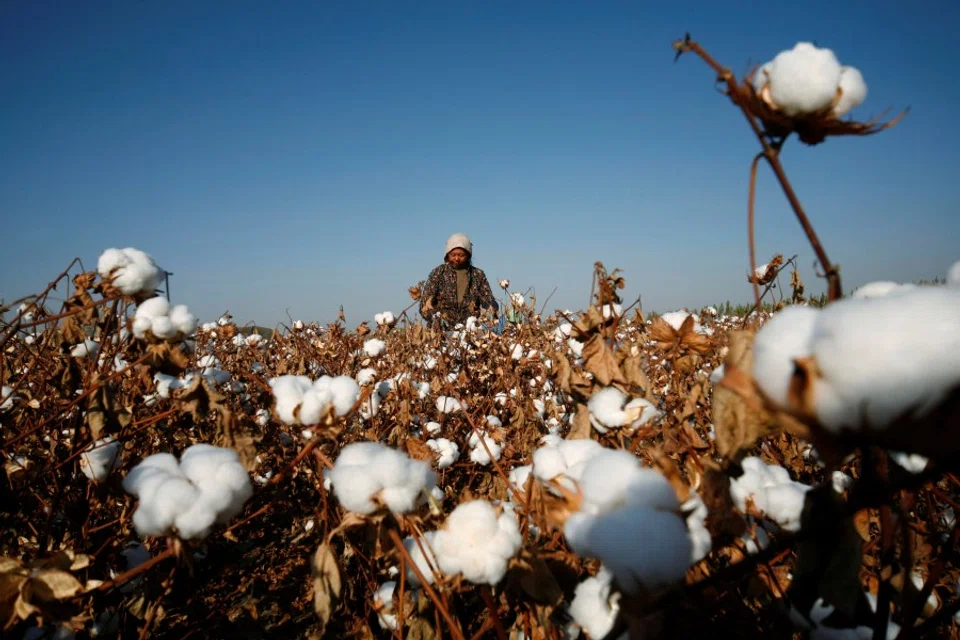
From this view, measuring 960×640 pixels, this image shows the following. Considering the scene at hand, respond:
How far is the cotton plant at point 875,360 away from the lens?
0.42 metres

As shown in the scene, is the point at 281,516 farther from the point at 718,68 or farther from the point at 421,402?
the point at 718,68

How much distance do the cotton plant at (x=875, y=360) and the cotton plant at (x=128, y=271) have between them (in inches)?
59.5

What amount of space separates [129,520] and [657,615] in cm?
204

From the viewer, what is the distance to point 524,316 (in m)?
4.43

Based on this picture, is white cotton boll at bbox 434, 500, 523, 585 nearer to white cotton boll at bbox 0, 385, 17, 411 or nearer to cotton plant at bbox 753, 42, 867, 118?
cotton plant at bbox 753, 42, 867, 118

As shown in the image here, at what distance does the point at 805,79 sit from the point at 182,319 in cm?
145

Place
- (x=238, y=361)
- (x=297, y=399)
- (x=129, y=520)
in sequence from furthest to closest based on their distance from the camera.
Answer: (x=238, y=361)
(x=129, y=520)
(x=297, y=399)

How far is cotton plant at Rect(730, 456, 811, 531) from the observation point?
1.03 metres

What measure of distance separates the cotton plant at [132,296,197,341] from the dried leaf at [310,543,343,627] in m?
0.73

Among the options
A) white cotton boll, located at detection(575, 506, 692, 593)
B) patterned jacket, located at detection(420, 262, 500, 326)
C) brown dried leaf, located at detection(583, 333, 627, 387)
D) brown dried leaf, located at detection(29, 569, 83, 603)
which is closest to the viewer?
white cotton boll, located at detection(575, 506, 692, 593)

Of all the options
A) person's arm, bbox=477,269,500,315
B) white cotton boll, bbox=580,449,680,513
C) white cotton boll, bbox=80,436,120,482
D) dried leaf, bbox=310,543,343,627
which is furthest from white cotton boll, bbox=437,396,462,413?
person's arm, bbox=477,269,500,315

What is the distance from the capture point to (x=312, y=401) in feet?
3.29

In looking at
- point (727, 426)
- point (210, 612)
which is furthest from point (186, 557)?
point (210, 612)

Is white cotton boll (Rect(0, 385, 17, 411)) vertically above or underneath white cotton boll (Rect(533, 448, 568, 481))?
above
